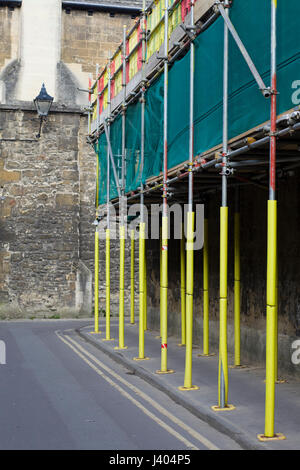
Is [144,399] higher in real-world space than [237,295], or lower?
lower

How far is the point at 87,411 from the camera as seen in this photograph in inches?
323

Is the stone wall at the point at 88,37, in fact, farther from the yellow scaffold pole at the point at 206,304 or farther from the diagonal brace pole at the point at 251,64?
the diagonal brace pole at the point at 251,64

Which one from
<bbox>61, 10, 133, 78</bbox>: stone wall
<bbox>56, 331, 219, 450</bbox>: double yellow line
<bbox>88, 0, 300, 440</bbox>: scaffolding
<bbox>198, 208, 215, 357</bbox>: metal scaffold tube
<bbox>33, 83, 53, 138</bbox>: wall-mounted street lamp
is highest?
<bbox>61, 10, 133, 78</bbox>: stone wall

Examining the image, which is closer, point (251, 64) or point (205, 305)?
point (251, 64)

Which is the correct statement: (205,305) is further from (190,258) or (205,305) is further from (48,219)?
(48,219)

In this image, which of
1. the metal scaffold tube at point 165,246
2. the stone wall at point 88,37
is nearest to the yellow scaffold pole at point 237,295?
the metal scaffold tube at point 165,246

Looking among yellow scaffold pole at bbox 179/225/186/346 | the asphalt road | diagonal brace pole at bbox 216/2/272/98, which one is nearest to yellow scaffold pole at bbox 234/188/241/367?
the asphalt road

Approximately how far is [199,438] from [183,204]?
29.8ft

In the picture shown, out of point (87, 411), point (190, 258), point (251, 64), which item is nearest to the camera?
point (251, 64)

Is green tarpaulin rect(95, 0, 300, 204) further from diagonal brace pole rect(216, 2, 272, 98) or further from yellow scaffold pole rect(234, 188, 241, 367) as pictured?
yellow scaffold pole rect(234, 188, 241, 367)

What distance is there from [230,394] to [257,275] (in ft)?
9.67

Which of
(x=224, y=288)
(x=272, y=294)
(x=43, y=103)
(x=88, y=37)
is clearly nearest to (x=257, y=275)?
(x=224, y=288)

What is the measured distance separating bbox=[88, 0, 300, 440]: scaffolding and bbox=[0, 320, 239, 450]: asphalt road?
68cm

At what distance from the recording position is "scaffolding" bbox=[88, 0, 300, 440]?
23.0 feet
